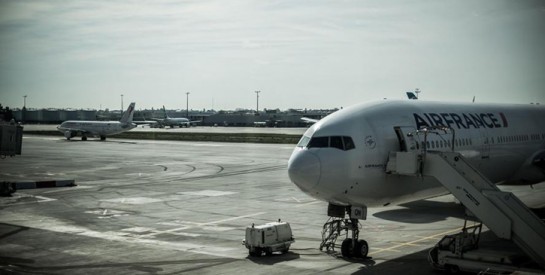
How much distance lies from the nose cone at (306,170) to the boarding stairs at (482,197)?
2.88 m

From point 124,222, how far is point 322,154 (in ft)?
41.4

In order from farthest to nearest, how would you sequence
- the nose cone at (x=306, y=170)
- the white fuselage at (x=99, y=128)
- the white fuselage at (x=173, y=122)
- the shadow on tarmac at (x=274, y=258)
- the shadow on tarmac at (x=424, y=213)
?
the white fuselage at (x=173, y=122), the white fuselage at (x=99, y=128), the shadow on tarmac at (x=424, y=213), the shadow on tarmac at (x=274, y=258), the nose cone at (x=306, y=170)

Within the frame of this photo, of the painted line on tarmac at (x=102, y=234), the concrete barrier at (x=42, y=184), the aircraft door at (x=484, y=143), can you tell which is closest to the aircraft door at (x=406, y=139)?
the aircraft door at (x=484, y=143)

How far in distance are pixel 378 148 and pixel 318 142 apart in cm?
219

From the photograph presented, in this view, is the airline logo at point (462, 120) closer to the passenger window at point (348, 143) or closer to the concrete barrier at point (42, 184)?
the passenger window at point (348, 143)

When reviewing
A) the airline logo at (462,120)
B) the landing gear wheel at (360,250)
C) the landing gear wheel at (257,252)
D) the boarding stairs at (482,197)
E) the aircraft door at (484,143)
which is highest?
the airline logo at (462,120)

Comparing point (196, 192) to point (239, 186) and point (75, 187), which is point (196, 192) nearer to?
point (239, 186)

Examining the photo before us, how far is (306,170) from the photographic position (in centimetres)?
1927

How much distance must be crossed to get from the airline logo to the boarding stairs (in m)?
3.12

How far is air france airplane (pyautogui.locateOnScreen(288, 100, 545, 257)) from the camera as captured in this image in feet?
64.2

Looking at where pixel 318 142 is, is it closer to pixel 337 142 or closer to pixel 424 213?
pixel 337 142

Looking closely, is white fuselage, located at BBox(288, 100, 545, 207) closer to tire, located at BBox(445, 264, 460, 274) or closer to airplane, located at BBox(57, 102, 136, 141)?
tire, located at BBox(445, 264, 460, 274)

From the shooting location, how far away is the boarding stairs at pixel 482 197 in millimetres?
17250

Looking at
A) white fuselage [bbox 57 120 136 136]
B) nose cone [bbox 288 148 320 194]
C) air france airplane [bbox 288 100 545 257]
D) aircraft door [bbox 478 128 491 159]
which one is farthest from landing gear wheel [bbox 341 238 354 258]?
white fuselage [bbox 57 120 136 136]
